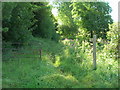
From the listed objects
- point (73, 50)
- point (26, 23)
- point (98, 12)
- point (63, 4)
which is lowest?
point (73, 50)

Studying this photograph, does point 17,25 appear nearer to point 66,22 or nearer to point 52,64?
point 52,64

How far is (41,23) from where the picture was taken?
564 inches

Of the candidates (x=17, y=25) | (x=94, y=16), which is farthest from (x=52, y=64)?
(x=94, y=16)

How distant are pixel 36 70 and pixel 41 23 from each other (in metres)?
9.07

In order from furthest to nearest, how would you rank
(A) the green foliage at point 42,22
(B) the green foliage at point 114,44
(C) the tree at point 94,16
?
(A) the green foliage at point 42,22 < (C) the tree at point 94,16 < (B) the green foliage at point 114,44

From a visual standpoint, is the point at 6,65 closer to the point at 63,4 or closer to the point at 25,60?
the point at 25,60

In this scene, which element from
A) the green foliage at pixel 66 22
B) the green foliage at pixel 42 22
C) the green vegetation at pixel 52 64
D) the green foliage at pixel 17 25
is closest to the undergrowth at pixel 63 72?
the green vegetation at pixel 52 64

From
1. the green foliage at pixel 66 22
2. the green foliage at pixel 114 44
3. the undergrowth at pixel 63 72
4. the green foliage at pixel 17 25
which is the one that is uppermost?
the green foliage at pixel 66 22

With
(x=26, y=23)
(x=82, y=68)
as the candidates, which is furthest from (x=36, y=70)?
(x=26, y=23)

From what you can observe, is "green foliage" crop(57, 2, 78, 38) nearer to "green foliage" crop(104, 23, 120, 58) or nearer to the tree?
the tree

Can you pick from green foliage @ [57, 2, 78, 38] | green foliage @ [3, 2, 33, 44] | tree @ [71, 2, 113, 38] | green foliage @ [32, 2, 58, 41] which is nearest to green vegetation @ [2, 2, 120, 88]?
green foliage @ [3, 2, 33, 44]

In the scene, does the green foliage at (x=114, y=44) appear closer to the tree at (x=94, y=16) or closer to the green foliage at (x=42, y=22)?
the tree at (x=94, y=16)

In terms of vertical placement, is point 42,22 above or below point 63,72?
above

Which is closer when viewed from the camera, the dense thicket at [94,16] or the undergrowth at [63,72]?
the undergrowth at [63,72]
